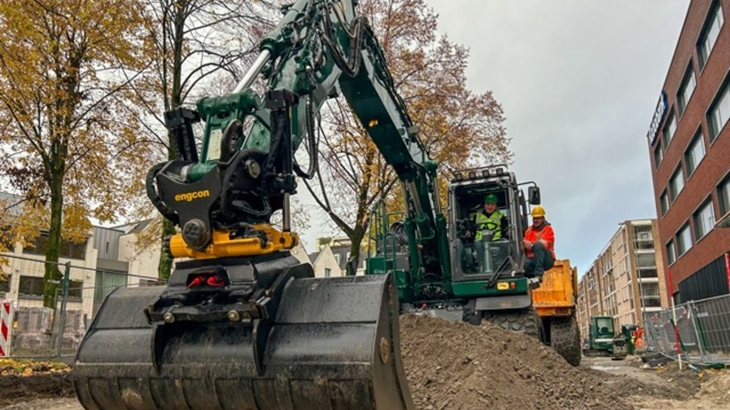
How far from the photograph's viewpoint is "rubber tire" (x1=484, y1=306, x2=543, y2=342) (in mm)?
8141

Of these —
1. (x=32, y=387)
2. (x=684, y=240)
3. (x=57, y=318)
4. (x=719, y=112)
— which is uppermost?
(x=719, y=112)

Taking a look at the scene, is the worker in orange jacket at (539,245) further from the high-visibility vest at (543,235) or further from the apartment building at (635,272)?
the apartment building at (635,272)

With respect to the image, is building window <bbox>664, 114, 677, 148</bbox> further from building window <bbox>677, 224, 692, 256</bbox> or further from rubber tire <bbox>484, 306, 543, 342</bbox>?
rubber tire <bbox>484, 306, 543, 342</bbox>

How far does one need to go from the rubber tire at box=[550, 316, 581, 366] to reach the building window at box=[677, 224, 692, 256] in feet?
74.0

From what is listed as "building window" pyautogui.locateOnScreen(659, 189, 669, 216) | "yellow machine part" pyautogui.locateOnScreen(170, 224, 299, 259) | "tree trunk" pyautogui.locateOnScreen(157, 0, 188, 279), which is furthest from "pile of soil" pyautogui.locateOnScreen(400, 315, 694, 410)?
"building window" pyautogui.locateOnScreen(659, 189, 669, 216)

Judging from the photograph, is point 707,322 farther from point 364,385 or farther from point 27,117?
point 27,117

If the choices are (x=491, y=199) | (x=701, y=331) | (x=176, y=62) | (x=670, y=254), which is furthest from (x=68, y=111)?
(x=670, y=254)

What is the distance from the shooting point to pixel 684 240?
3334 cm

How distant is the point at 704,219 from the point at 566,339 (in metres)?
20.2

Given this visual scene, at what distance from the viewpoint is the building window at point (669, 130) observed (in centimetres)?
3360

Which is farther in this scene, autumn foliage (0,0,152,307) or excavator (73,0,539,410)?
autumn foliage (0,0,152,307)

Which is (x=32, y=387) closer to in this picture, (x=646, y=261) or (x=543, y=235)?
(x=543, y=235)

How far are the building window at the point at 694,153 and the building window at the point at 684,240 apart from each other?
141 inches

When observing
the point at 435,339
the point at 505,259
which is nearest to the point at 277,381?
the point at 435,339
